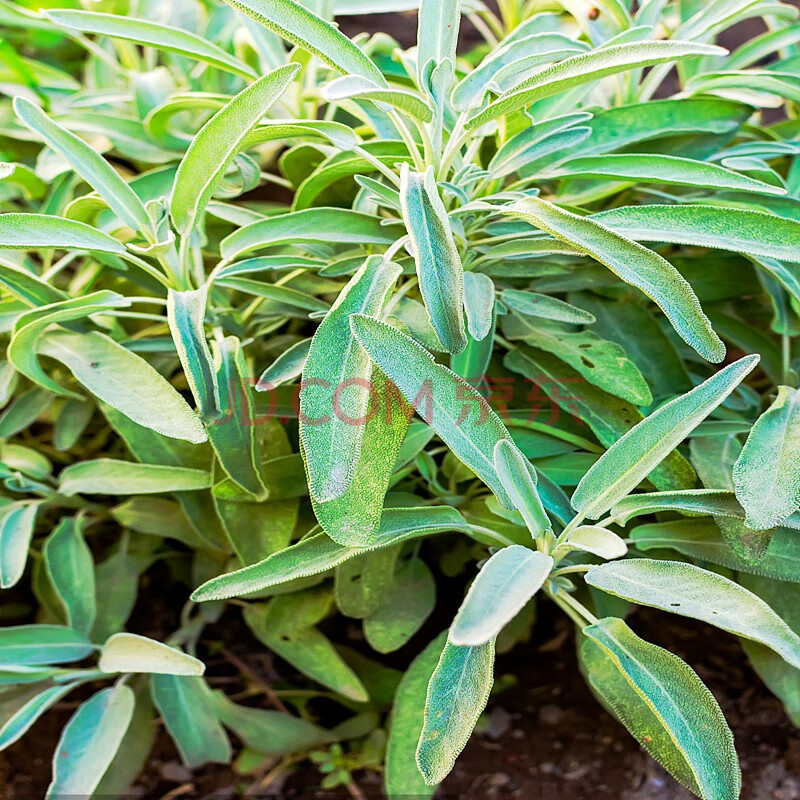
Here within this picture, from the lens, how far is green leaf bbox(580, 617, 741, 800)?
1.99 feet

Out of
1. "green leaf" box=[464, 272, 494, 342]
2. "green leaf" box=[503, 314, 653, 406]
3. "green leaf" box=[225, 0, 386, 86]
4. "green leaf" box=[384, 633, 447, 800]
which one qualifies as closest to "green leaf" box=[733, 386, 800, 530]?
"green leaf" box=[503, 314, 653, 406]

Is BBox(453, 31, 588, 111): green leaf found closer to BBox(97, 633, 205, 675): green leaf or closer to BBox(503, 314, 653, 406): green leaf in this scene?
BBox(503, 314, 653, 406): green leaf

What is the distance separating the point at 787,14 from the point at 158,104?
31.7 inches

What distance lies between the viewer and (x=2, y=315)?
2.75 ft

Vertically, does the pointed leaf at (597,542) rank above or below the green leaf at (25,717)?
above

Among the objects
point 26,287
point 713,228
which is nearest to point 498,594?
point 713,228

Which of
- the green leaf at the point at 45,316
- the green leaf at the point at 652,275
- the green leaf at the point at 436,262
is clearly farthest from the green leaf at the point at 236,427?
the green leaf at the point at 652,275

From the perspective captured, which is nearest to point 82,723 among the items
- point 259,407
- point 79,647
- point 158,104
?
point 79,647

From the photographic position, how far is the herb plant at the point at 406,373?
64cm

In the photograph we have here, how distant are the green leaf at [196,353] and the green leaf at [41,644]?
362 mm

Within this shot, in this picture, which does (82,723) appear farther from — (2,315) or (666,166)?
(666,166)

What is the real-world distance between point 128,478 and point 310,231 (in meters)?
0.33

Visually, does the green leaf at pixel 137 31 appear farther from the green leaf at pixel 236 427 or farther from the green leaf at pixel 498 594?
the green leaf at pixel 498 594

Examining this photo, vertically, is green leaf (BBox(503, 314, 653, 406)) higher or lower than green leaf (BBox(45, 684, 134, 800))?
higher
